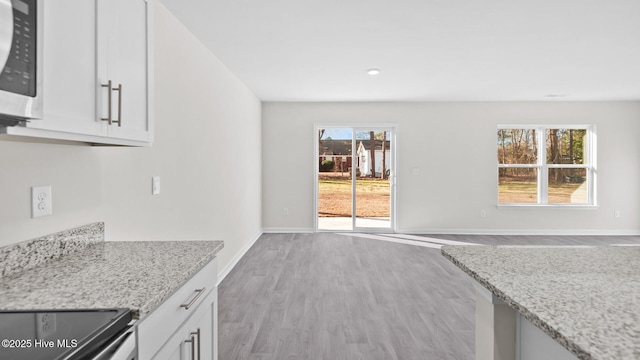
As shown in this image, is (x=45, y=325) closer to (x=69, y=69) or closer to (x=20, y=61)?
(x=20, y=61)

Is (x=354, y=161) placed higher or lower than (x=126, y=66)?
lower

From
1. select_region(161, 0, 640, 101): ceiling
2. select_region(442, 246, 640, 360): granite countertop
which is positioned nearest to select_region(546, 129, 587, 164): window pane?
select_region(161, 0, 640, 101): ceiling

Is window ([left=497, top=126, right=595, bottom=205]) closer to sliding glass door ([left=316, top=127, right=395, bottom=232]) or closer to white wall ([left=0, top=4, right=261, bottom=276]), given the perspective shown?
sliding glass door ([left=316, top=127, right=395, bottom=232])

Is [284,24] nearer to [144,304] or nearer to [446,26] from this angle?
[446,26]

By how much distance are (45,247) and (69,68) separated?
0.75 metres

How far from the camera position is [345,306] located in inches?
119

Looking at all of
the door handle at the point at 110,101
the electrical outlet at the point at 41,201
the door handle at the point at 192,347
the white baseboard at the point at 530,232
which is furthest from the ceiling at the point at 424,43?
the white baseboard at the point at 530,232

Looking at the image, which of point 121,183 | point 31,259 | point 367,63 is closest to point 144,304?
point 31,259

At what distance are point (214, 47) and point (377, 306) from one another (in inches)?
114

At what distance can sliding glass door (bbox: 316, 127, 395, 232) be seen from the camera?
6.36 metres

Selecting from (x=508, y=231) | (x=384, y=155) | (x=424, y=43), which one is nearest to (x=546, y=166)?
(x=508, y=231)

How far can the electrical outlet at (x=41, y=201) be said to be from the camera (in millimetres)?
1393

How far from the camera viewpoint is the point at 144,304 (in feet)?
3.23

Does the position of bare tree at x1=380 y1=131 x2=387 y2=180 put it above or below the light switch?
above
